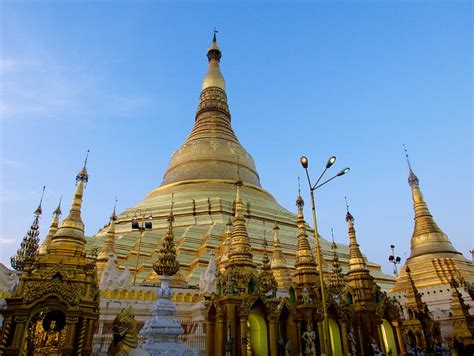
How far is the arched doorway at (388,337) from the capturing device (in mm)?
13688

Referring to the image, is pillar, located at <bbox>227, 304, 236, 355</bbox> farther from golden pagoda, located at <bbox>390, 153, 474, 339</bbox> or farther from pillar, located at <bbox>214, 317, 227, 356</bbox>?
golden pagoda, located at <bbox>390, 153, 474, 339</bbox>

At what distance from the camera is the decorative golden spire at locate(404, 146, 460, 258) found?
24312 mm

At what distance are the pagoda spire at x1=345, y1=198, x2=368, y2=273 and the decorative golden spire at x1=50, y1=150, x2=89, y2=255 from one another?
1066 centimetres

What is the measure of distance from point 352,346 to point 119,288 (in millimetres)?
9817

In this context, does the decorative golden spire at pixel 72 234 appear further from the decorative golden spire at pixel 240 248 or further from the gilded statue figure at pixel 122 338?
the decorative golden spire at pixel 240 248

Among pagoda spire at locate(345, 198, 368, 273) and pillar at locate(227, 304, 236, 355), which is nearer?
pillar at locate(227, 304, 236, 355)

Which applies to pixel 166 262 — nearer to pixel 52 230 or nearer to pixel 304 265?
pixel 304 265

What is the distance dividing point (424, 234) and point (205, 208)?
1644cm

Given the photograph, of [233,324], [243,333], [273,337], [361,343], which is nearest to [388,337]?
[361,343]

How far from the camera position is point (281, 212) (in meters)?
31.0

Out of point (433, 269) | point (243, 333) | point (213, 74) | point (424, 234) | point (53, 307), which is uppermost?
point (213, 74)

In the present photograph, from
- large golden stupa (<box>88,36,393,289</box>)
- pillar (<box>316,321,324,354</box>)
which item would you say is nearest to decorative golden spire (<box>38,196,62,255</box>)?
large golden stupa (<box>88,36,393,289</box>)

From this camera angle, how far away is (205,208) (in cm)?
2828

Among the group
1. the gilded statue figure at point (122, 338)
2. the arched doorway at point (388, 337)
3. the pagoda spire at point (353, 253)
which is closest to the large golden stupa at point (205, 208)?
the pagoda spire at point (353, 253)
